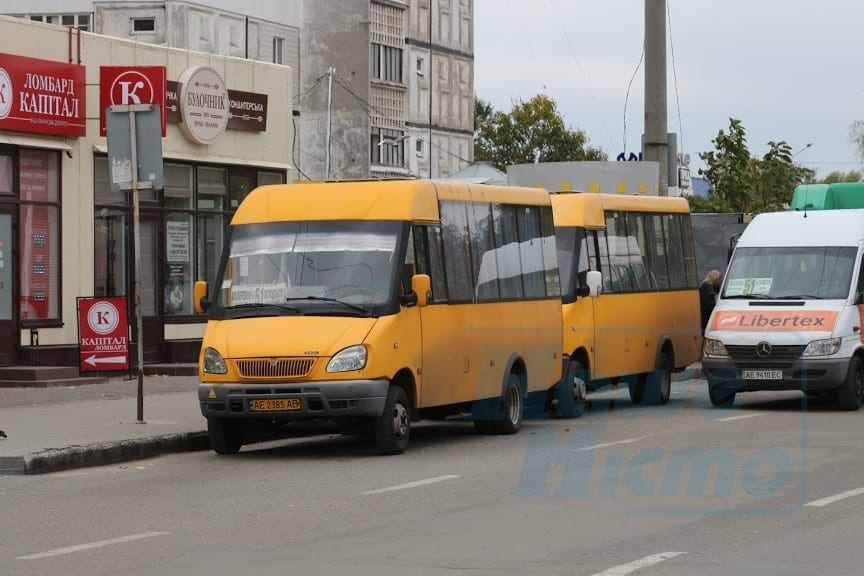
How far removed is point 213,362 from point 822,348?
29.7 feet

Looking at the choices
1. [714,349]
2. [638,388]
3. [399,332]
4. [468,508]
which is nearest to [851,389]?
[714,349]

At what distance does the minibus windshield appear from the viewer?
17688mm

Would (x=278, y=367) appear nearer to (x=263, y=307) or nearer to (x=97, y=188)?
(x=263, y=307)

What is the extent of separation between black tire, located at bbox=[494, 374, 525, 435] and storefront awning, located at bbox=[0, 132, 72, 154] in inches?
394

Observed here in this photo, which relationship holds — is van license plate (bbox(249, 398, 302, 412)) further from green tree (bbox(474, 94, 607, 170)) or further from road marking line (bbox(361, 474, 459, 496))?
green tree (bbox(474, 94, 607, 170))

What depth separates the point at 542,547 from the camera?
10969 millimetres

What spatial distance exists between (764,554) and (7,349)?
61.2 feet

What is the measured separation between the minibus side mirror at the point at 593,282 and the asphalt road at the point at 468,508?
10.1 ft

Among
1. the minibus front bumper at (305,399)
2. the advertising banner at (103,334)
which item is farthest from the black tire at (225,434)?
the advertising banner at (103,334)

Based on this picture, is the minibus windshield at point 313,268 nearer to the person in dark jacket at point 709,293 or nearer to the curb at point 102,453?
the curb at point 102,453

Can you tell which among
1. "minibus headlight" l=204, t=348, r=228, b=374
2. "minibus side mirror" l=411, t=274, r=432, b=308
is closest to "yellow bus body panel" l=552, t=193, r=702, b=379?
"minibus side mirror" l=411, t=274, r=432, b=308

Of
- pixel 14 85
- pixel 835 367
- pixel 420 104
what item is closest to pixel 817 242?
pixel 835 367

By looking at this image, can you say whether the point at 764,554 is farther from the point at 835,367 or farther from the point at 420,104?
the point at 420,104

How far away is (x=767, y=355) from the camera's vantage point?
23531mm
